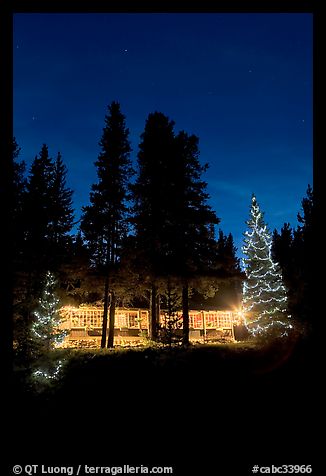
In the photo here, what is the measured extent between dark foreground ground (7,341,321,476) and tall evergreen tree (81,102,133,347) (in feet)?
43.1

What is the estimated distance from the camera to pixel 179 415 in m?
8.77

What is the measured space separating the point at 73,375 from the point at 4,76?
37.7 feet

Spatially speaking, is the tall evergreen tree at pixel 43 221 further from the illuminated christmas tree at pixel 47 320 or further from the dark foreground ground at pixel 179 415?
the dark foreground ground at pixel 179 415

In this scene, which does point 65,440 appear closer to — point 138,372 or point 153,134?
point 138,372

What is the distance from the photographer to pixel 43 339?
1527 centimetres

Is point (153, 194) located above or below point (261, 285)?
above

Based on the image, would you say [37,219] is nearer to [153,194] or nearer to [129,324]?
[153,194]

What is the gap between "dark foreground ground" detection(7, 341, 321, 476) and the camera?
23.1ft

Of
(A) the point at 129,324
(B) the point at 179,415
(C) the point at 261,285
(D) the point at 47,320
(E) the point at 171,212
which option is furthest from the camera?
(A) the point at 129,324

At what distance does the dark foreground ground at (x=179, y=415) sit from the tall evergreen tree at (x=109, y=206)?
1313 centimetres

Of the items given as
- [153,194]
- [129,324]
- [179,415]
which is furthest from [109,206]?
[179,415]

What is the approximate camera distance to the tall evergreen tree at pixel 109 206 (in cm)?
2553

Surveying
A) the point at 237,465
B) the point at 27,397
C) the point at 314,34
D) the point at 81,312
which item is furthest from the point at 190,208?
the point at 314,34

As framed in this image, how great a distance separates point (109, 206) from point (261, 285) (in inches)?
525
